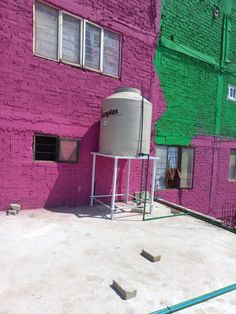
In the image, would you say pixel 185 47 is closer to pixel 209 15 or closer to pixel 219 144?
pixel 209 15

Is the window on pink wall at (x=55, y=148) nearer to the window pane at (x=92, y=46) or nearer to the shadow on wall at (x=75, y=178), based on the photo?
the shadow on wall at (x=75, y=178)

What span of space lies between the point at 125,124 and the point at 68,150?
4.93ft

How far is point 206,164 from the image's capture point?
31.5ft

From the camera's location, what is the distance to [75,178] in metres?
6.29

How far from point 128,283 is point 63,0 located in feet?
19.0

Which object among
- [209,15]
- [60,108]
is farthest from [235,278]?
[209,15]

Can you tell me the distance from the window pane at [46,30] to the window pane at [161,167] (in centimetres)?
422

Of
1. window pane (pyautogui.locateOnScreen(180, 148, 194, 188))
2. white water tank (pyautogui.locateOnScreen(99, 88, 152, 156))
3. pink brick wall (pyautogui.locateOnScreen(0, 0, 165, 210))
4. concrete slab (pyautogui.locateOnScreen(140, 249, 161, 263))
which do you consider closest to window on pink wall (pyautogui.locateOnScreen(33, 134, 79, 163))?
pink brick wall (pyautogui.locateOnScreen(0, 0, 165, 210))

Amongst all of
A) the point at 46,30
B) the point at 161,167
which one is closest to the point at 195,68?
the point at 161,167

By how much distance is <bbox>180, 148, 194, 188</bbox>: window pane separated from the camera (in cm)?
888

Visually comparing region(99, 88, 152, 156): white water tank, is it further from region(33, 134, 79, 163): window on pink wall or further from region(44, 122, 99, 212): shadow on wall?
region(33, 134, 79, 163): window on pink wall

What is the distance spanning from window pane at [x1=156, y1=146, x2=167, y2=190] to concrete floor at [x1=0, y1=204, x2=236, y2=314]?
308cm

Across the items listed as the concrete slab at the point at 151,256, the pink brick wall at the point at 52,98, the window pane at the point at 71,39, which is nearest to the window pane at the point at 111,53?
the pink brick wall at the point at 52,98

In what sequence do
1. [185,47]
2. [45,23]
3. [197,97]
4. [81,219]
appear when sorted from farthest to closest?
[197,97] → [185,47] → [45,23] → [81,219]
